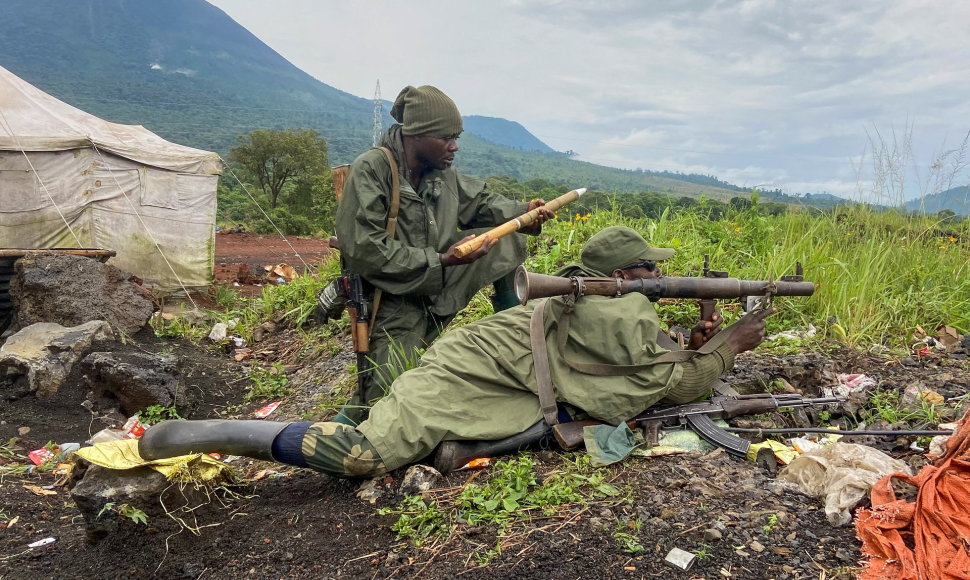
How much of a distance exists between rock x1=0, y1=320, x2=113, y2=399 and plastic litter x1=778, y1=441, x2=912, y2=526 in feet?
18.4

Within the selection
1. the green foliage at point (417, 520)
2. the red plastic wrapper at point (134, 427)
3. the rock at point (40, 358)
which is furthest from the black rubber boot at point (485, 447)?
the rock at point (40, 358)

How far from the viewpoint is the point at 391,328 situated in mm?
4316

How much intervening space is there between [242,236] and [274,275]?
24.1 feet

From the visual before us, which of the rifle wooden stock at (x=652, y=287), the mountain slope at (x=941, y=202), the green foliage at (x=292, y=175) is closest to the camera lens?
the rifle wooden stock at (x=652, y=287)

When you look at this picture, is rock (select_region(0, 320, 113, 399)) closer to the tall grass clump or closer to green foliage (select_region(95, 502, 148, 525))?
green foliage (select_region(95, 502, 148, 525))

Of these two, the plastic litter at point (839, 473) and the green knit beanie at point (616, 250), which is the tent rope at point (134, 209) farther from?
the plastic litter at point (839, 473)

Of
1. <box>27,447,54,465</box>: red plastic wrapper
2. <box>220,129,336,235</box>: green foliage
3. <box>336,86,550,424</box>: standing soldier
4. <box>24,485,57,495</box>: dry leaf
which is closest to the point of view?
<box>24,485,57,495</box>: dry leaf

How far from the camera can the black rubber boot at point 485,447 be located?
10.4ft

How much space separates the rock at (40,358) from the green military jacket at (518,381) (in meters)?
3.92

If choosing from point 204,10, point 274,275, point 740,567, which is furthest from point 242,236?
point 204,10

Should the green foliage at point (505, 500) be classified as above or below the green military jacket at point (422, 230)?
below

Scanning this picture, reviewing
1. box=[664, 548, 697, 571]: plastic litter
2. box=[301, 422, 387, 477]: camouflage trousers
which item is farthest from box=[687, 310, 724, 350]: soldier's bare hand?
box=[301, 422, 387, 477]: camouflage trousers

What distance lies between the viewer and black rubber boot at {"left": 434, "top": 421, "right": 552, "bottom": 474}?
317cm

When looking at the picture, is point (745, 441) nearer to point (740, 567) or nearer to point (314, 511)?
point (740, 567)
